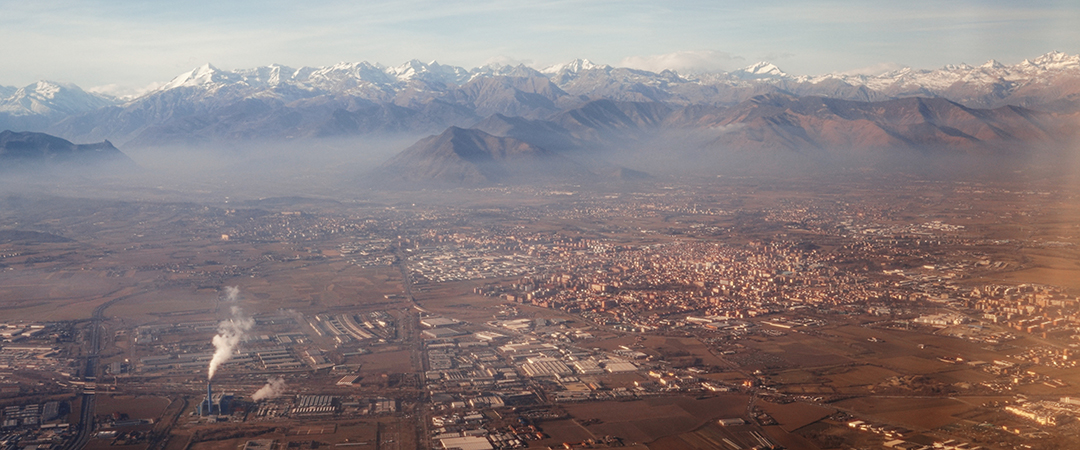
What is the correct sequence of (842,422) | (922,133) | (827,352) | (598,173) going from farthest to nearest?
(922,133)
(598,173)
(827,352)
(842,422)

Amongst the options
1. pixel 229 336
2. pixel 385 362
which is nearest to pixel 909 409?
pixel 385 362

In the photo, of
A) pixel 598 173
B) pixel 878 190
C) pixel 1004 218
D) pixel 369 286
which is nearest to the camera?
pixel 369 286

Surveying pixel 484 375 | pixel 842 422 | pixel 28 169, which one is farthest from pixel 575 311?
pixel 28 169

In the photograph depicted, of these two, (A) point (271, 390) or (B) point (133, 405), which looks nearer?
(B) point (133, 405)

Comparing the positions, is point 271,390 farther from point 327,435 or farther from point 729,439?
point 729,439

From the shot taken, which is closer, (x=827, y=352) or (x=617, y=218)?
Answer: (x=827, y=352)

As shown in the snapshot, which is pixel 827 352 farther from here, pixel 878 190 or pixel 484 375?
pixel 878 190

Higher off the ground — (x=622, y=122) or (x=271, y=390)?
(x=622, y=122)

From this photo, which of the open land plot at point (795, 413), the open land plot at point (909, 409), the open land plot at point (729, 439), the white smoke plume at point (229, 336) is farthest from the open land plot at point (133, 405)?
the open land plot at point (909, 409)
